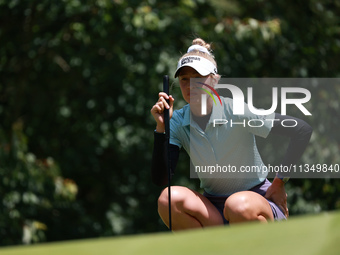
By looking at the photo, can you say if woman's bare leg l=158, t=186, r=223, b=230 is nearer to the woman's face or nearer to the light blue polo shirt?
the light blue polo shirt

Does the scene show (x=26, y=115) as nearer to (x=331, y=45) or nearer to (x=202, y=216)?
(x=331, y=45)

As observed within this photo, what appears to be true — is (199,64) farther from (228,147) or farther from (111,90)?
(111,90)

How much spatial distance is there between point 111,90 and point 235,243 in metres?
5.11

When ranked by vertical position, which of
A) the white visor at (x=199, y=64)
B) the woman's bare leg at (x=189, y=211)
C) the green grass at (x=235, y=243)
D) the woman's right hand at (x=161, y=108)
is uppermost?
the white visor at (x=199, y=64)

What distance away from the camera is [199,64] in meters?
2.32

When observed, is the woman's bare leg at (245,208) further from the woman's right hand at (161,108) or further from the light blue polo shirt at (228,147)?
the woman's right hand at (161,108)

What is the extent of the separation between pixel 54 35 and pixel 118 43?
685 millimetres

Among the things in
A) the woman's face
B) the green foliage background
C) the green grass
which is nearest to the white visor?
the woman's face

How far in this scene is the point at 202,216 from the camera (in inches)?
88.0

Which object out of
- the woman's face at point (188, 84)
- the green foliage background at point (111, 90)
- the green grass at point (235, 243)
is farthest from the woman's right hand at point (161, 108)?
the green foliage background at point (111, 90)

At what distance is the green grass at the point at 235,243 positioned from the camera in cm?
105

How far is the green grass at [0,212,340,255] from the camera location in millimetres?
1048

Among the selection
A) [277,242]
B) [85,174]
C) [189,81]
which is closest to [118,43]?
[85,174]

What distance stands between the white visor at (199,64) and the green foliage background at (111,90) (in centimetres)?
256
